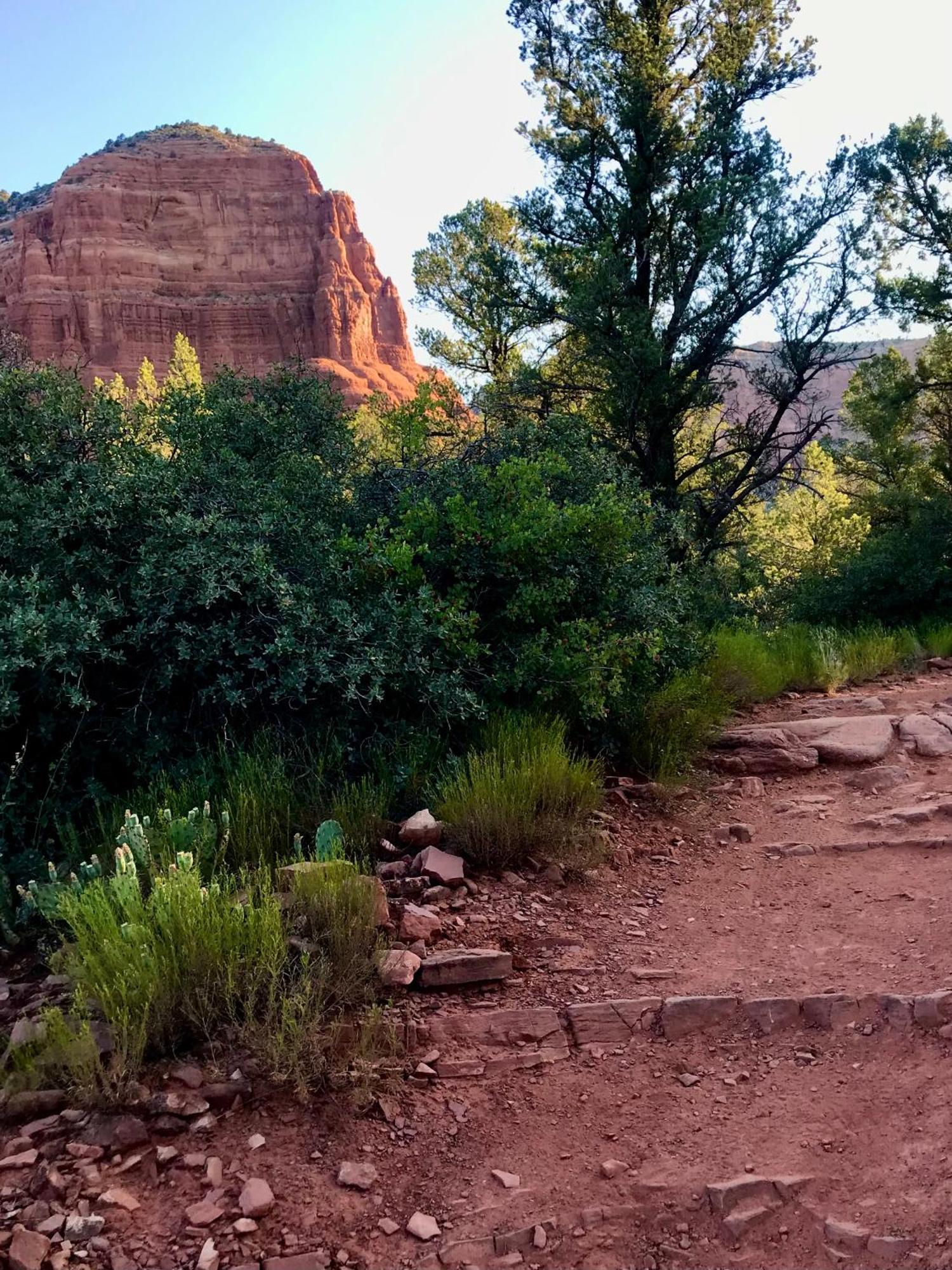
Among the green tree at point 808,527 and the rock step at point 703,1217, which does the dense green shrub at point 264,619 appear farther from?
the green tree at point 808,527

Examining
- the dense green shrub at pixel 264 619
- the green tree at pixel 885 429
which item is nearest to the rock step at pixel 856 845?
the dense green shrub at pixel 264 619

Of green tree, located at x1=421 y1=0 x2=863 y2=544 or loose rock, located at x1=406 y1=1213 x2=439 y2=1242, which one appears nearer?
loose rock, located at x1=406 y1=1213 x2=439 y2=1242

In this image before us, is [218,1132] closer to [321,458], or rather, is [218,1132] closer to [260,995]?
[260,995]

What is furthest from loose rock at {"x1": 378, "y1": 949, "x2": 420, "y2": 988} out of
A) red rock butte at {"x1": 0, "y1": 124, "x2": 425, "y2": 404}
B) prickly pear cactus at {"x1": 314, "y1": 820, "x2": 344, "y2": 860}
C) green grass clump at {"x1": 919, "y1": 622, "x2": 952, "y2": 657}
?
red rock butte at {"x1": 0, "y1": 124, "x2": 425, "y2": 404}

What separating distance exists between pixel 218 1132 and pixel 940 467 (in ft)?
57.4

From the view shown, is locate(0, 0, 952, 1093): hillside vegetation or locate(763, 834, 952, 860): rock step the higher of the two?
locate(0, 0, 952, 1093): hillside vegetation

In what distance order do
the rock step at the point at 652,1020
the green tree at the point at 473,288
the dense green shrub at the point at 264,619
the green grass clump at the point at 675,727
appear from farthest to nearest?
the green tree at the point at 473,288 < the green grass clump at the point at 675,727 < the dense green shrub at the point at 264,619 < the rock step at the point at 652,1020

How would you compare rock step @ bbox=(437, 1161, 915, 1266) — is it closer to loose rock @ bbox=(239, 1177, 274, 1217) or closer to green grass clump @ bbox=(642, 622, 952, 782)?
loose rock @ bbox=(239, 1177, 274, 1217)

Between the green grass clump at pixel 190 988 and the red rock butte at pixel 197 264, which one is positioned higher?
the red rock butte at pixel 197 264

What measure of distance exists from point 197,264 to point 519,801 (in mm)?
96684

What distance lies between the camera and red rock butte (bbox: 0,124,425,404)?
268ft

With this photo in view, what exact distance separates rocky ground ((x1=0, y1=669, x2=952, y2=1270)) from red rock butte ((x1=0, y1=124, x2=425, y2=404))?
263ft

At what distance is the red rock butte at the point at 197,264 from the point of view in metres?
81.8

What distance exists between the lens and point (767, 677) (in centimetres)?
849
